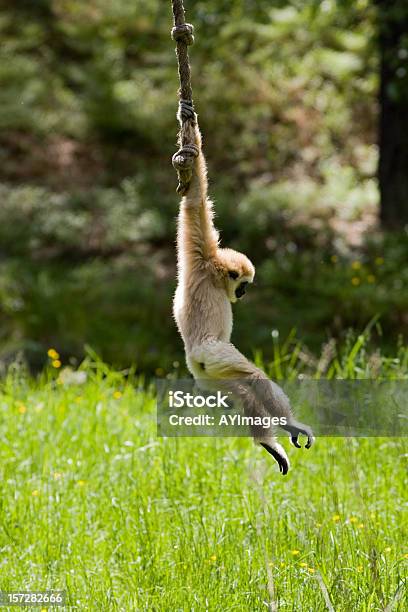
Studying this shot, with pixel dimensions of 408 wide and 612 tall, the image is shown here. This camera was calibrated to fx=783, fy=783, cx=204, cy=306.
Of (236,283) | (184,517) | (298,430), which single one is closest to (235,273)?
(236,283)

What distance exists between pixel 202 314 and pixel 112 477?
11.5 ft

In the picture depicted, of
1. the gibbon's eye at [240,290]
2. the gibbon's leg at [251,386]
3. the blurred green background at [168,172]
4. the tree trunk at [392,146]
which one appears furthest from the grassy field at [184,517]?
the tree trunk at [392,146]

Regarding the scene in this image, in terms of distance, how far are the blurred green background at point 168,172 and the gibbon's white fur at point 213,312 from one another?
22.6 ft

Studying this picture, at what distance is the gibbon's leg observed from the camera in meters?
1.80

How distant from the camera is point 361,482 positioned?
507 centimetres

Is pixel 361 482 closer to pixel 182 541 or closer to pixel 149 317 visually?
pixel 182 541

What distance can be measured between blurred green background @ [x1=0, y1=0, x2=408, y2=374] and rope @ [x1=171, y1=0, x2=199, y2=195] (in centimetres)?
693

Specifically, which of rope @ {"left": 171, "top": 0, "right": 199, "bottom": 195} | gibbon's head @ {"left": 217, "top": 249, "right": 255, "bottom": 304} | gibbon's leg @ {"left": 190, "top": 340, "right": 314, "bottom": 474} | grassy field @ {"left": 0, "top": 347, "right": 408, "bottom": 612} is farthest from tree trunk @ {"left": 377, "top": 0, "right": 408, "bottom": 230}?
gibbon's leg @ {"left": 190, "top": 340, "right": 314, "bottom": 474}

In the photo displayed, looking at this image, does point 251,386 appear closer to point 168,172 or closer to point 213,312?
point 213,312

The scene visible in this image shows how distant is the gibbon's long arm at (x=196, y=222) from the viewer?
225 centimetres

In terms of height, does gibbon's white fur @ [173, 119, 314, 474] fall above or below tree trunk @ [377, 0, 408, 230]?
below

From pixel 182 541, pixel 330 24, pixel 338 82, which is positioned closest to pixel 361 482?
pixel 182 541

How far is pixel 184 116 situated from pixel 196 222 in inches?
12.3

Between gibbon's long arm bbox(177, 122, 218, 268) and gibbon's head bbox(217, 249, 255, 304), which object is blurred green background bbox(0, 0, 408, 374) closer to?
gibbon's long arm bbox(177, 122, 218, 268)
